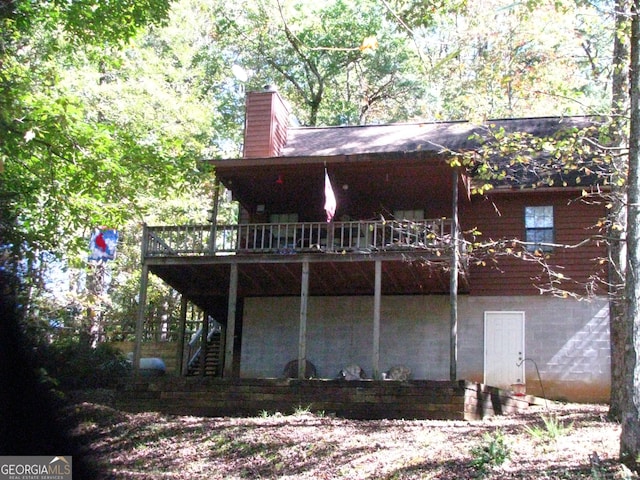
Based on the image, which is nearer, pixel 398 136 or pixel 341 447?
pixel 341 447

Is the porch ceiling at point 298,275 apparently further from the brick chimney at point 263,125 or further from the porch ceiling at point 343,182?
the brick chimney at point 263,125

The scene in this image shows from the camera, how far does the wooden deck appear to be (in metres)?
13.5

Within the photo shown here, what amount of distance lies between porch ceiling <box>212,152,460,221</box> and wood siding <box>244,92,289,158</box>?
125 centimetres

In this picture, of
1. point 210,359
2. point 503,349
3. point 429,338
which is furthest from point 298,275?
point 210,359

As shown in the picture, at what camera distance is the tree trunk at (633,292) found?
8836mm

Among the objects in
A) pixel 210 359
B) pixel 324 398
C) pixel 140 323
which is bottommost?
pixel 324 398

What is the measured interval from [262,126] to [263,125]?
4 centimetres

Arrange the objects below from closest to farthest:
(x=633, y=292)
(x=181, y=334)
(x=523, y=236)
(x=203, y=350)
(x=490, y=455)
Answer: (x=633, y=292) < (x=490, y=455) < (x=523, y=236) < (x=181, y=334) < (x=203, y=350)

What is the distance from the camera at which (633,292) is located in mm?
9289

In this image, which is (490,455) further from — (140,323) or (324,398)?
(140,323)

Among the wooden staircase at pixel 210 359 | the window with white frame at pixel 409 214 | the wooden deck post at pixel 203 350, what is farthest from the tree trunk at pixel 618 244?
the wooden deck post at pixel 203 350

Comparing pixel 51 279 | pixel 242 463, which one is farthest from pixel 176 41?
pixel 242 463

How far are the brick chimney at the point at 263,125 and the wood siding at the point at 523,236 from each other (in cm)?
524

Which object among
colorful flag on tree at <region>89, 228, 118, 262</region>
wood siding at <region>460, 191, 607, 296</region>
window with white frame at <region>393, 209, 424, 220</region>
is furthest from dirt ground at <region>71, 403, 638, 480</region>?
colorful flag on tree at <region>89, 228, 118, 262</region>
